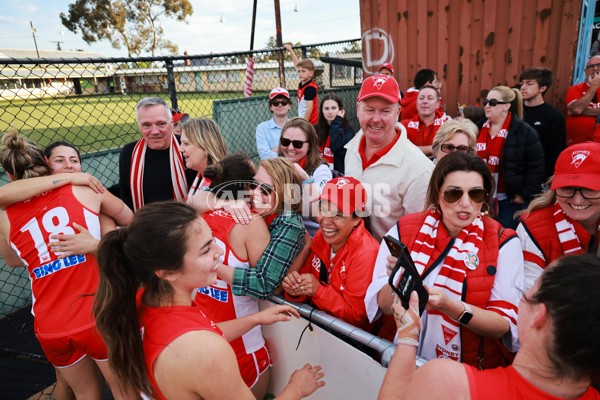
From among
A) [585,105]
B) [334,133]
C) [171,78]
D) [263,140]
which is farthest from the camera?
[263,140]

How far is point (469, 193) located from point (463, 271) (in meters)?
0.38

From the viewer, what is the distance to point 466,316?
1.49 m

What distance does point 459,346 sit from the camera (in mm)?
1659

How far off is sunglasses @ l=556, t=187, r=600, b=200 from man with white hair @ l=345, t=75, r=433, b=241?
74 centimetres

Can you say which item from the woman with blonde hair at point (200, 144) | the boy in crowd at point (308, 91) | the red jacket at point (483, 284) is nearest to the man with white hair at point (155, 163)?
the woman with blonde hair at point (200, 144)

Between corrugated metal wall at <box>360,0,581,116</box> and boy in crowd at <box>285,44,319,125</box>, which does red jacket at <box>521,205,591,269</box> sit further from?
boy in crowd at <box>285,44,319,125</box>

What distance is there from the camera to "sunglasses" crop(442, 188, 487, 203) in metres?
1.76

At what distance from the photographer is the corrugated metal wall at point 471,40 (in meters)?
4.51

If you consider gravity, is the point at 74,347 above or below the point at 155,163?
below

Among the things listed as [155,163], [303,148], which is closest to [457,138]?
[303,148]

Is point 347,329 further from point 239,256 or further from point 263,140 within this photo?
point 263,140

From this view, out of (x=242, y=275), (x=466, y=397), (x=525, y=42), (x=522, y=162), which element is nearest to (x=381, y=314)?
(x=242, y=275)

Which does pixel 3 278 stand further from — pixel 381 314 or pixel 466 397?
pixel 466 397

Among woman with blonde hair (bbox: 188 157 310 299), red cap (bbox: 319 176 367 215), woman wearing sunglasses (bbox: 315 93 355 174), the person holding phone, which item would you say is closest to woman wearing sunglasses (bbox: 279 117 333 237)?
woman with blonde hair (bbox: 188 157 310 299)
